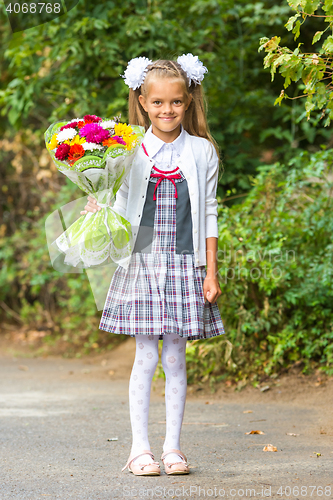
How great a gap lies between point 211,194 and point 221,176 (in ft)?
0.75

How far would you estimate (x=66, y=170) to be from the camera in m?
2.38

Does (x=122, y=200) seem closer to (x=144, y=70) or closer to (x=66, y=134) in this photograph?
(x=66, y=134)

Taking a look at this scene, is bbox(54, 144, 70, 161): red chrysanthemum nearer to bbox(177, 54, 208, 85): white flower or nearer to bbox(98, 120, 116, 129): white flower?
bbox(98, 120, 116, 129): white flower

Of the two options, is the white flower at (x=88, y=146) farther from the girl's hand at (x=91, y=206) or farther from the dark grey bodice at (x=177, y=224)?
the dark grey bodice at (x=177, y=224)

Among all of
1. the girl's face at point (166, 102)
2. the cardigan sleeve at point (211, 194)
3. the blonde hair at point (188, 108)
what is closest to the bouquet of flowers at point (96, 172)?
the girl's face at point (166, 102)

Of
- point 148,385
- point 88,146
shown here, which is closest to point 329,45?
point 88,146

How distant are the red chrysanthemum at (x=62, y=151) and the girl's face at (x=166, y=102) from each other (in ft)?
1.52

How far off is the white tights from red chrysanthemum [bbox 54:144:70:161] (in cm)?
85

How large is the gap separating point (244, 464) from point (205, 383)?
1.78 meters

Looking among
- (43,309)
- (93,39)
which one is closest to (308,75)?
(93,39)

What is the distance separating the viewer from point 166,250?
8.38 ft

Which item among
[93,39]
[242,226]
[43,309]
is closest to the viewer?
[242,226]

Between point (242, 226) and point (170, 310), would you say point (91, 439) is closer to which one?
point (170, 310)

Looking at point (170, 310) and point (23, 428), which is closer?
point (170, 310)
